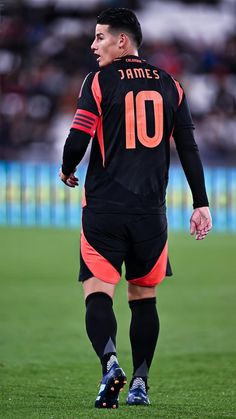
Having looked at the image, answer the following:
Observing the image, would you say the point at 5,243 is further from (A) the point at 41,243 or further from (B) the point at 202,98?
(B) the point at 202,98

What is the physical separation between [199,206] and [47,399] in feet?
4.46

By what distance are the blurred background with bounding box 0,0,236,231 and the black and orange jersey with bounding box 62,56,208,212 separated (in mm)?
16498

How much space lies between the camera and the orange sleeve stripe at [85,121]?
5641 millimetres

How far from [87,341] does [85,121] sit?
173 inches

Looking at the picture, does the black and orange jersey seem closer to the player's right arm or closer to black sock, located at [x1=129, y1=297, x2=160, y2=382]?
the player's right arm

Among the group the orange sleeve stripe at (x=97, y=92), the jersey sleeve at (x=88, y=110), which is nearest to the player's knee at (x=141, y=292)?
the jersey sleeve at (x=88, y=110)

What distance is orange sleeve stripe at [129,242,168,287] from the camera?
5.86 m

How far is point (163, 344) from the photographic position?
9.63m

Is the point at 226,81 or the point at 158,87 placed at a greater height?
the point at 226,81

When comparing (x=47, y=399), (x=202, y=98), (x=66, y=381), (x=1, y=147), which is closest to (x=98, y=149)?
→ (x=47, y=399)

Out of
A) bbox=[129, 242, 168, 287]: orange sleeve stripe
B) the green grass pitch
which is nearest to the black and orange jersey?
bbox=[129, 242, 168, 287]: orange sleeve stripe

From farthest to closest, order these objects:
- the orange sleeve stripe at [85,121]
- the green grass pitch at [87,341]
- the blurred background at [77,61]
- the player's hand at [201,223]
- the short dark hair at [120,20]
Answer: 1. the blurred background at [77,61]
2. the green grass pitch at [87,341]
3. the player's hand at [201,223]
4. the short dark hair at [120,20]
5. the orange sleeve stripe at [85,121]

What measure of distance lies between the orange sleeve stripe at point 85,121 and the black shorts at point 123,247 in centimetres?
43

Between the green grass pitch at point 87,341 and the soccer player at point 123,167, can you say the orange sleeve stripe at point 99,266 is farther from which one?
the green grass pitch at point 87,341
